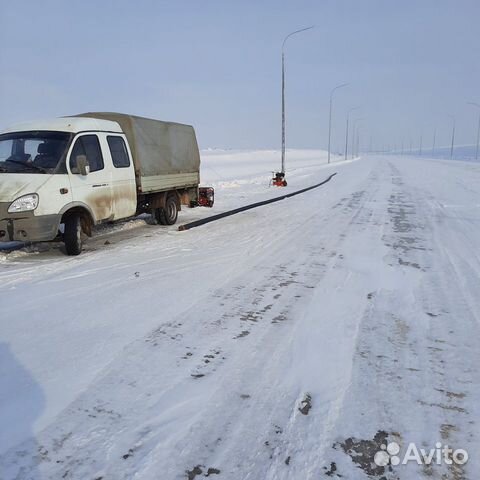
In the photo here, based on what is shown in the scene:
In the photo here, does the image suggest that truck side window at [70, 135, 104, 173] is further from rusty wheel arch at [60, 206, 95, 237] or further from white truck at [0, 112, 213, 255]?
rusty wheel arch at [60, 206, 95, 237]

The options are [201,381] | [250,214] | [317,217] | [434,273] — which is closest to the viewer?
[201,381]

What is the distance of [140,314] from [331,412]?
2.51m

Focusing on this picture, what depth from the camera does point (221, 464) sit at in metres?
2.45

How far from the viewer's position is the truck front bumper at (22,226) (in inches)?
260

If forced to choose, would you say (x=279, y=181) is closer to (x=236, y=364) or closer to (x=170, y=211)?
(x=170, y=211)

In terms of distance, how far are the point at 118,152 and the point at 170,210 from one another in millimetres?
2643

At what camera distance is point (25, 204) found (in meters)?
6.66

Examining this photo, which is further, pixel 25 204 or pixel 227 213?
pixel 227 213

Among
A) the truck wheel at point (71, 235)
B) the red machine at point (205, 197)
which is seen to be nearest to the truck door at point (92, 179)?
the truck wheel at point (71, 235)

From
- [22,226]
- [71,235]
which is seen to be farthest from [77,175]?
[22,226]

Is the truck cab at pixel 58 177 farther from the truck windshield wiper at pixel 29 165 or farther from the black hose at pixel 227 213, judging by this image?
the black hose at pixel 227 213

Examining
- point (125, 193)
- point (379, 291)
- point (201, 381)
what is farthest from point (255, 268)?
point (125, 193)

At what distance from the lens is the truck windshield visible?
23.7ft

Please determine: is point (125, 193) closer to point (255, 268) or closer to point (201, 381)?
point (255, 268)
